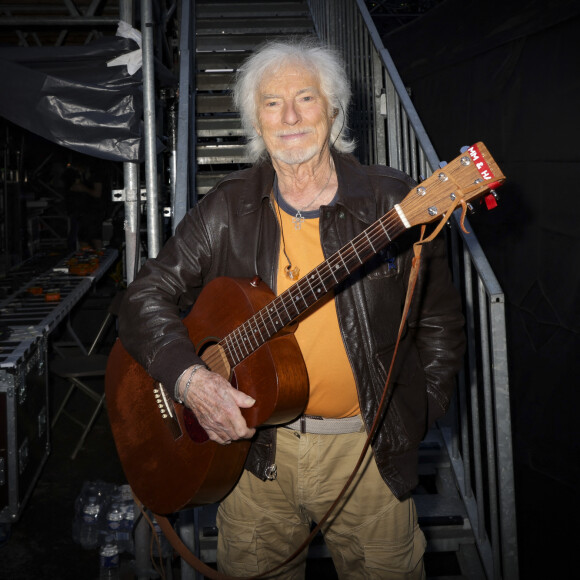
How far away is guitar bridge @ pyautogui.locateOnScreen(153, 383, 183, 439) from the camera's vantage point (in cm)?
222

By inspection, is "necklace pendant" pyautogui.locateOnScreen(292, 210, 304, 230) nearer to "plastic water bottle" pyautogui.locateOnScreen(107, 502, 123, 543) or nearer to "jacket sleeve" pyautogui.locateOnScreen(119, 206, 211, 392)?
"jacket sleeve" pyautogui.locateOnScreen(119, 206, 211, 392)

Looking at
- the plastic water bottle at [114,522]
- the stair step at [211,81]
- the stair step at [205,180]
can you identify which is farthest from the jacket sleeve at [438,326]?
the stair step at [211,81]

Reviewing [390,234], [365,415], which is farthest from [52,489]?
[390,234]

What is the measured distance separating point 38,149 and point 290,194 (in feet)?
41.4

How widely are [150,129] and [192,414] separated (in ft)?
7.36

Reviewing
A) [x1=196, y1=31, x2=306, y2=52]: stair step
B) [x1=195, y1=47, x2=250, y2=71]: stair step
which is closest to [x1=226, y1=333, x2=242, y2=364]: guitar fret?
[x1=195, y1=47, x2=250, y2=71]: stair step

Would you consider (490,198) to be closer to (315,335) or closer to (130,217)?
(315,335)

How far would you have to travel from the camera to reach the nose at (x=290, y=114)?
2086 mm

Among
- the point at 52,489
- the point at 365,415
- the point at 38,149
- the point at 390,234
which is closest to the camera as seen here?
the point at 390,234

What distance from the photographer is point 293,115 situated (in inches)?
82.6

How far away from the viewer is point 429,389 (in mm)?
2115

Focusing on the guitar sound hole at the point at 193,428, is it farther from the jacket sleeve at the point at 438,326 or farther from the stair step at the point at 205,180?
the stair step at the point at 205,180

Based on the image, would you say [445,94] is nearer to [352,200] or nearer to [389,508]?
[352,200]

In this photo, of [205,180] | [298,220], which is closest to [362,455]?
[298,220]
